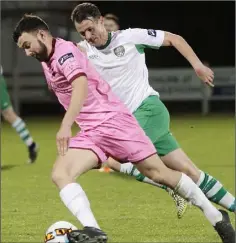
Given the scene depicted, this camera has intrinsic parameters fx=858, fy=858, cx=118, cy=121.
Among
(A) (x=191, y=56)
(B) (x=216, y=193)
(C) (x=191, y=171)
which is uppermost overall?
(A) (x=191, y=56)

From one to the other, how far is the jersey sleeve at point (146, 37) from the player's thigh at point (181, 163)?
3.05 feet

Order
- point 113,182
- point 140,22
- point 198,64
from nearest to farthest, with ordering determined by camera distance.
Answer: point 198,64 < point 113,182 < point 140,22

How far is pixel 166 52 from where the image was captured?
27844 millimetres

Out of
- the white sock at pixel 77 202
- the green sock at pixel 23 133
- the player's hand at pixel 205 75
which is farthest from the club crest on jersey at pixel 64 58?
the green sock at pixel 23 133

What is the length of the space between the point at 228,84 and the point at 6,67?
617 centimetres

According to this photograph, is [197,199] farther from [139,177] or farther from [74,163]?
[139,177]

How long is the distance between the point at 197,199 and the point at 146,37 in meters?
1.76

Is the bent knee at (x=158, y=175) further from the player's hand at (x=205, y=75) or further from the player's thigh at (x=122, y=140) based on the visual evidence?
the player's hand at (x=205, y=75)

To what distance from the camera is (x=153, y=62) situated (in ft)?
92.0

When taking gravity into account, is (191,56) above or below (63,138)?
above

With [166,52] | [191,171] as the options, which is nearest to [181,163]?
[191,171]

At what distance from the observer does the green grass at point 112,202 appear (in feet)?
23.5

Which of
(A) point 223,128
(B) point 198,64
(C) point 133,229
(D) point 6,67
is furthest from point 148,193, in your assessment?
(D) point 6,67

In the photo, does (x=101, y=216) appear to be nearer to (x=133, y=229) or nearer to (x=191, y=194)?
(x=133, y=229)
